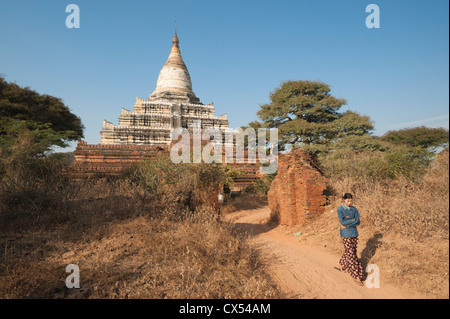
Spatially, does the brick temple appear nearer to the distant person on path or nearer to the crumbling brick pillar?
the crumbling brick pillar

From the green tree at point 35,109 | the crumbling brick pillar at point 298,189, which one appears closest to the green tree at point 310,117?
the crumbling brick pillar at point 298,189

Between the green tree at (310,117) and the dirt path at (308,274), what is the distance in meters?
9.48

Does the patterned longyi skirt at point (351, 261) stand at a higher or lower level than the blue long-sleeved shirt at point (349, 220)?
lower

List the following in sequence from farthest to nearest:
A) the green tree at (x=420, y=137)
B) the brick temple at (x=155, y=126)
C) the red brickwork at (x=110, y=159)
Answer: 1. the green tree at (x=420, y=137)
2. the brick temple at (x=155, y=126)
3. the red brickwork at (x=110, y=159)

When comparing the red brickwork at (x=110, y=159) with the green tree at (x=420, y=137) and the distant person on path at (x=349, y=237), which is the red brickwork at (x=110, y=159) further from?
the green tree at (x=420, y=137)

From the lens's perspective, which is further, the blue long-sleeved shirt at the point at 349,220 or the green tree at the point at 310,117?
the green tree at the point at 310,117

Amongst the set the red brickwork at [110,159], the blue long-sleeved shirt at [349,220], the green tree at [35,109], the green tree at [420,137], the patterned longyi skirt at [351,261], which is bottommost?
the patterned longyi skirt at [351,261]

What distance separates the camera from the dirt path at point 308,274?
11.3 feet

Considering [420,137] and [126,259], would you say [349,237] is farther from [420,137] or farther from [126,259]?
[420,137]

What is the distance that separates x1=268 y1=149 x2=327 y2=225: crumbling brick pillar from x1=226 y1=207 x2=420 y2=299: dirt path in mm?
1032

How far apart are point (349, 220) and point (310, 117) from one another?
43.0ft

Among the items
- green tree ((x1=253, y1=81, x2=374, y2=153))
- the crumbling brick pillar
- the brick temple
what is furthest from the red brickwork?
the crumbling brick pillar

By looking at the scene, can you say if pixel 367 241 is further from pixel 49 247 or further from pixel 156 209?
pixel 49 247

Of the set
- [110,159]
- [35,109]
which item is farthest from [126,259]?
[35,109]
